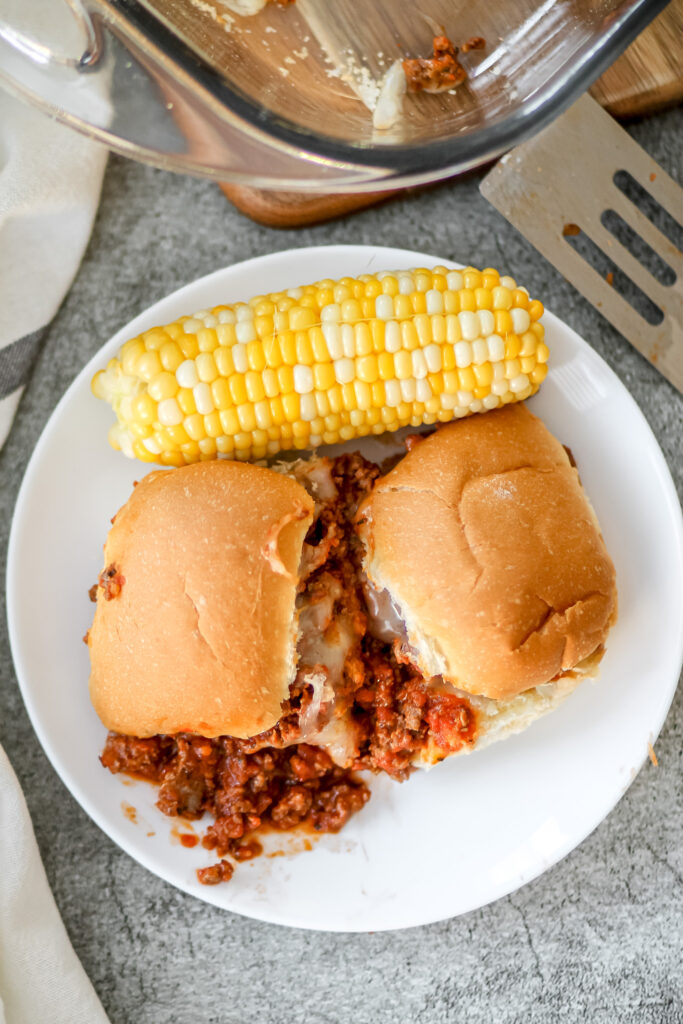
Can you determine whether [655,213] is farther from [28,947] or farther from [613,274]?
[28,947]

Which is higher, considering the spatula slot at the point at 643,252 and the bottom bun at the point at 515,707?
the spatula slot at the point at 643,252

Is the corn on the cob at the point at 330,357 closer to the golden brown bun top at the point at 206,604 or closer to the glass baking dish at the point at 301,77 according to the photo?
the golden brown bun top at the point at 206,604

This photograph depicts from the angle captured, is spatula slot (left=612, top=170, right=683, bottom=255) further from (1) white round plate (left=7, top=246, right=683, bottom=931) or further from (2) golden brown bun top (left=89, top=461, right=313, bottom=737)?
(2) golden brown bun top (left=89, top=461, right=313, bottom=737)

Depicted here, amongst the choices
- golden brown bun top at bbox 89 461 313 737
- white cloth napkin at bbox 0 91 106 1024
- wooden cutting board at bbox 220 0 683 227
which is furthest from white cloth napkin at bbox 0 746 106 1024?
wooden cutting board at bbox 220 0 683 227

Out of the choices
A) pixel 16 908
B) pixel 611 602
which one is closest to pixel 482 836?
pixel 611 602

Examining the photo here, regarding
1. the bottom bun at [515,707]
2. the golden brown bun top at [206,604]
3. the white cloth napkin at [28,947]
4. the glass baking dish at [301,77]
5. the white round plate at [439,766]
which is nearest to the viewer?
the glass baking dish at [301,77]

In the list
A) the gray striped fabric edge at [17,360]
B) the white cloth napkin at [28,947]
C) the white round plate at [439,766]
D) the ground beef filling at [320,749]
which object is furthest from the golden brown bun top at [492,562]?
the white cloth napkin at [28,947]

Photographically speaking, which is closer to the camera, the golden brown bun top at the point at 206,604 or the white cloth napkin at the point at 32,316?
the golden brown bun top at the point at 206,604
